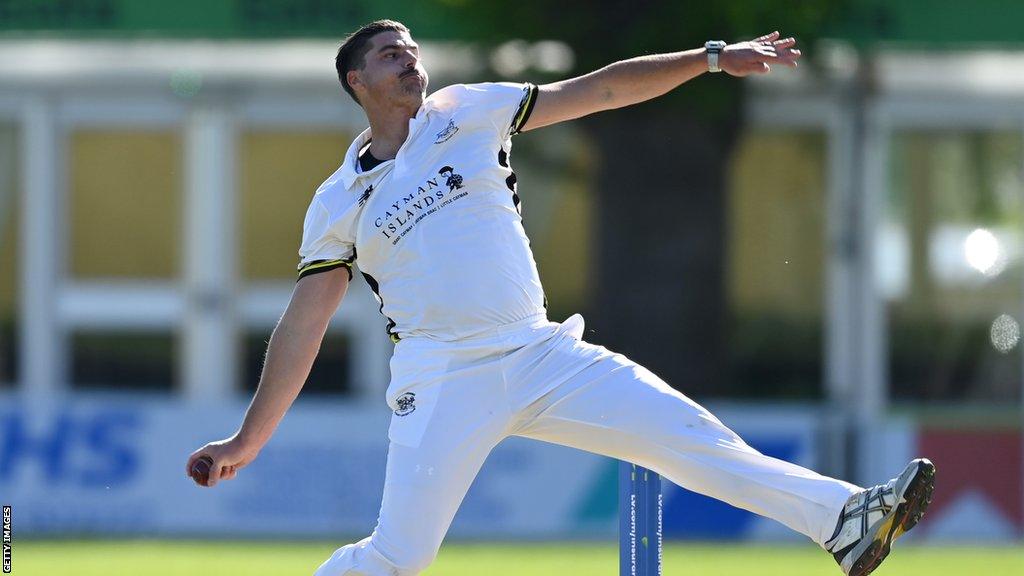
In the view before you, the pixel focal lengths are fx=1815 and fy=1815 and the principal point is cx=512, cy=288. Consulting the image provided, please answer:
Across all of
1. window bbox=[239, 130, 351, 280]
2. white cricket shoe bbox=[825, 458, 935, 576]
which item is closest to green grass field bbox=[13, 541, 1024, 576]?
window bbox=[239, 130, 351, 280]

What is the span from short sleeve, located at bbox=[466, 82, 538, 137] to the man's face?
0.62 feet

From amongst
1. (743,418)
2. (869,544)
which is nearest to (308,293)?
(869,544)

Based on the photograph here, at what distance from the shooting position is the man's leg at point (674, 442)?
18.3 feet

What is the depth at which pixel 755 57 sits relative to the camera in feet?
18.6

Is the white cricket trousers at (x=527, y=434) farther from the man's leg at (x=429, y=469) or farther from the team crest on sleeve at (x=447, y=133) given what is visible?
the team crest on sleeve at (x=447, y=133)

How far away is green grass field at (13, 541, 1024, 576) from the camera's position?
10156 millimetres

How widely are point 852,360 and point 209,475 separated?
948 cm

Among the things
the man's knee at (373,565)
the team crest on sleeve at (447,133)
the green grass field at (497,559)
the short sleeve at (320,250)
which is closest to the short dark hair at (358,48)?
the team crest on sleeve at (447,133)

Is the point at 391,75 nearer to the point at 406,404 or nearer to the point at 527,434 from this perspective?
the point at 406,404

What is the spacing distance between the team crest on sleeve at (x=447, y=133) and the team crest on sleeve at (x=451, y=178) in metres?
0.10

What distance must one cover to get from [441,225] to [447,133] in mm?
315

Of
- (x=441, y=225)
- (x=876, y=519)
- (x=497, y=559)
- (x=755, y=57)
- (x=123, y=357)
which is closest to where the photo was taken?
(x=876, y=519)

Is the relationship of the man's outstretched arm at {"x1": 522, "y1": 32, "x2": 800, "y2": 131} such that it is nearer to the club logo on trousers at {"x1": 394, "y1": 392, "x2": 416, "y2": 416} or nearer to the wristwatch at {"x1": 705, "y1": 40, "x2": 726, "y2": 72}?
the wristwatch at {"x1": 705, "y1": 40, "x2": 726, "y2": 72}

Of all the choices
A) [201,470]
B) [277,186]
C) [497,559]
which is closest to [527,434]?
[201,470]
